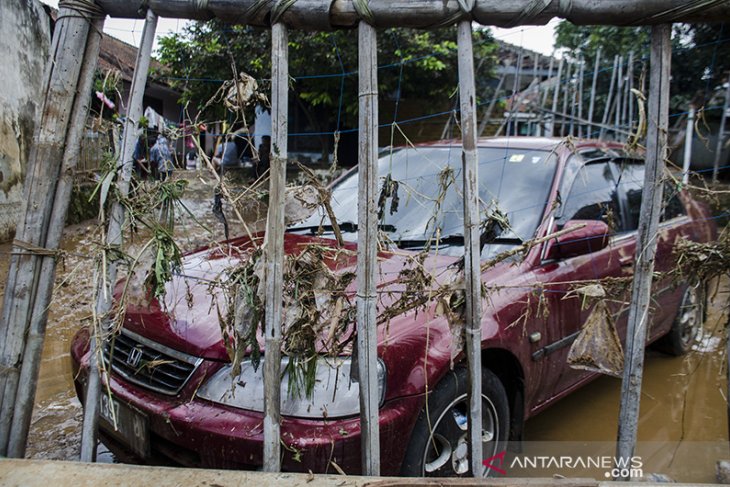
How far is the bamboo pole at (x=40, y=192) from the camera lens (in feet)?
6.07

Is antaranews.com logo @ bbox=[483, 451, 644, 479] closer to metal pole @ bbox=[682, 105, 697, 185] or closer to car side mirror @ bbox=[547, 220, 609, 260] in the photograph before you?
car side mirror @ bbox=[547, 220, 609, 260]

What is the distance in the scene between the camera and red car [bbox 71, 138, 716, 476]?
1972mm

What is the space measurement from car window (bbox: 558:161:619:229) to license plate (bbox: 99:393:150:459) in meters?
2.37

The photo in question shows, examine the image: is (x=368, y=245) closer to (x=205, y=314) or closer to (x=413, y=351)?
(x=413, y=351)

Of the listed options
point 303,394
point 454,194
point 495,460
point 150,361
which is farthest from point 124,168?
point 495,460

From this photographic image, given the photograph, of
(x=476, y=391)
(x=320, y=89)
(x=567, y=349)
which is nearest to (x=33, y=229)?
(x=476, y=391)

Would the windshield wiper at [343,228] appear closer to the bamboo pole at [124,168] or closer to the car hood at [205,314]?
the car hood at [205,314]

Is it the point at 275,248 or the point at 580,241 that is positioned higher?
the point at 580,241

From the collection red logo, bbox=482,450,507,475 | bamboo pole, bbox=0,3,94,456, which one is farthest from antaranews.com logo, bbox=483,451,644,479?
bamboo pole, bbox=0,3,94,456

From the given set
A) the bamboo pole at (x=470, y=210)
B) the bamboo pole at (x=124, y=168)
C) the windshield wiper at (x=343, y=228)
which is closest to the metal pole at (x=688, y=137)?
the bamboo pole at (x=470, y=210)

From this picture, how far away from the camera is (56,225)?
1888mm

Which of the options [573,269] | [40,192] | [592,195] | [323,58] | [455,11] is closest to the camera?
[455,11]

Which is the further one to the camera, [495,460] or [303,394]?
[495,460]

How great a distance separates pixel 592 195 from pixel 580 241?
83cm
